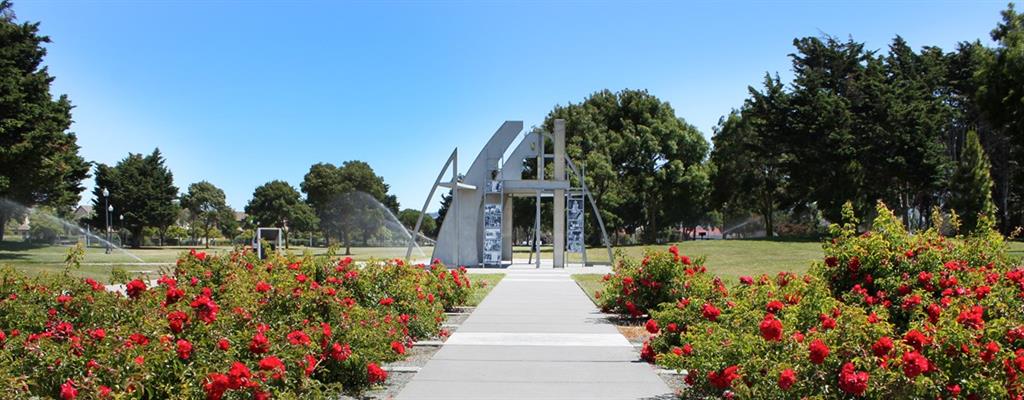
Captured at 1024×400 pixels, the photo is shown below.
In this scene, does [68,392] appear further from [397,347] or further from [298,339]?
[397,347]

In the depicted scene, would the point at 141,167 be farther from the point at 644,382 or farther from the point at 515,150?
the point at 644,382

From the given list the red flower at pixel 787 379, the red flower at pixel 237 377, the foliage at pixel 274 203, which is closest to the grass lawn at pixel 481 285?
the red flower at pixel 237 377

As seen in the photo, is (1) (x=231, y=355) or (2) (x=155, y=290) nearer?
(1) (x=231, y=355)

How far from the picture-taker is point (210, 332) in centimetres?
544

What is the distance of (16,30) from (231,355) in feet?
134

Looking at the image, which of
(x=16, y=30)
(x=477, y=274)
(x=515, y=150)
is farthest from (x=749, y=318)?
(x=16, y=30)

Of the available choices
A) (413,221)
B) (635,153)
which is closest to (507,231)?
(635,153)

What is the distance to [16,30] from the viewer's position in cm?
3759

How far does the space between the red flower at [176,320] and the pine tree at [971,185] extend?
153ft

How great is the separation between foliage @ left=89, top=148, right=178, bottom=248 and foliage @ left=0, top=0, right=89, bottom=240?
33.4 meters

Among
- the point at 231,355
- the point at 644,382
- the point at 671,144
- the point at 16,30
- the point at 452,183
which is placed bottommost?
the point at 644,382

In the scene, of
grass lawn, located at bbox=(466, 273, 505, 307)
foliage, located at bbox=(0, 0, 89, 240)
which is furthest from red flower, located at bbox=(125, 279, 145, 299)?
foliage, located at bbox=(0, 0, 89, 240)

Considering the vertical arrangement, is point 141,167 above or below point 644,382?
above

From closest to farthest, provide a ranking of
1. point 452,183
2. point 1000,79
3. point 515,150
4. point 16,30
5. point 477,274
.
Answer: point 477,274 → point 452,183 → point 515,150 → point 1000,79 → point 16,30
